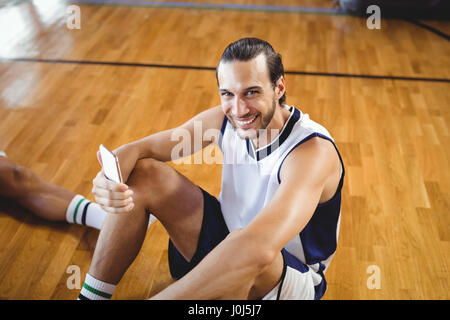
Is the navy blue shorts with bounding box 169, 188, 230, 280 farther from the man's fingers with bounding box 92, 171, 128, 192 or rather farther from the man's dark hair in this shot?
the man's dark hair

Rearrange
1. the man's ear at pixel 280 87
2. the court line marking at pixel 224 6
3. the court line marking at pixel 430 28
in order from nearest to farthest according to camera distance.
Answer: the man's ear at pixel 280 87, the court line marking at pixel 430 28, the court line marking at pixel 224 6

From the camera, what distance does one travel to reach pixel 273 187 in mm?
1398

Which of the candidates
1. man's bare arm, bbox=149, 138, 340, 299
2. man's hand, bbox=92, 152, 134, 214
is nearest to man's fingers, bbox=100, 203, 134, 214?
man's hand, bbox=92, 152, 134, 214

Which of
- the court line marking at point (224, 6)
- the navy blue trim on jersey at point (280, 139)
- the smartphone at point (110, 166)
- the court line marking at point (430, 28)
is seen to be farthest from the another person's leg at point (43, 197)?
the court line marking at point (430, 28)

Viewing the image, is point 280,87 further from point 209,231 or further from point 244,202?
point 209,231

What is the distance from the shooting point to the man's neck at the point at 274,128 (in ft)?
4.64

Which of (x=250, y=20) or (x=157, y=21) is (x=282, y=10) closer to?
(x=250, y=20)

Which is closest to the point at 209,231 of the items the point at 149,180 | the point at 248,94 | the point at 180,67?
the point at 149,180

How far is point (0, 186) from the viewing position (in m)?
2.07

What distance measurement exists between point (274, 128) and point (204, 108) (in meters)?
1.46

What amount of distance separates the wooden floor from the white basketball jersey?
33 cm

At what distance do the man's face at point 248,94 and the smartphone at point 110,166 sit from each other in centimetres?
34

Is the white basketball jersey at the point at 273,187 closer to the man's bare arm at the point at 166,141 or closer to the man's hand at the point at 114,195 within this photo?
the man's bare arm at the point at 166,141
